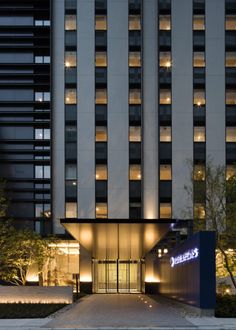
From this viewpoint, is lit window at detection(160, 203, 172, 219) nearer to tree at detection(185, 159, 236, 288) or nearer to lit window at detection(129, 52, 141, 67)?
lit window at detection(129, 52, 141, 67)

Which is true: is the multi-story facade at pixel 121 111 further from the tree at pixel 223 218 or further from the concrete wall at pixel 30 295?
the concrete wall at pixel 30 295

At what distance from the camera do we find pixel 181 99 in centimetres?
6444

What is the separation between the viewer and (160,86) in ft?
212

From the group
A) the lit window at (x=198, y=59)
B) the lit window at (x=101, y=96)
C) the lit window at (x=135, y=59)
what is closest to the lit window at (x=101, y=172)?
the lit window at (x=101, y=96)

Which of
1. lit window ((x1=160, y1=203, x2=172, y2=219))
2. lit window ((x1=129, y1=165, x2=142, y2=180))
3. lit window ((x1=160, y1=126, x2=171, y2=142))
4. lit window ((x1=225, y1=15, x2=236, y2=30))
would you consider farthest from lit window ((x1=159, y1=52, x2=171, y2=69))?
lit window ((x1=160, y1=203, x2=172, y2=219))

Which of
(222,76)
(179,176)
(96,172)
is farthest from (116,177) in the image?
(222,76)

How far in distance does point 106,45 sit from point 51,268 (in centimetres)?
2552

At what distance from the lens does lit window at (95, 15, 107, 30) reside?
64.9m

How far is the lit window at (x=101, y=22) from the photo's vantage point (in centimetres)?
6488

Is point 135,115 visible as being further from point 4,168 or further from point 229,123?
point 4,168

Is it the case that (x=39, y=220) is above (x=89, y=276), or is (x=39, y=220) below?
above

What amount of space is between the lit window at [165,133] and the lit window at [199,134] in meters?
2.91

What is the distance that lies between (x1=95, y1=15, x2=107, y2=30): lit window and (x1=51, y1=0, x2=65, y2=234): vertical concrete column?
3878mm

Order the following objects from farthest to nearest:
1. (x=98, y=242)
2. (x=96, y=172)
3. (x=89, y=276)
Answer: (x=96, y=172) < (x=89, y=276) < (x=98, y=242)
